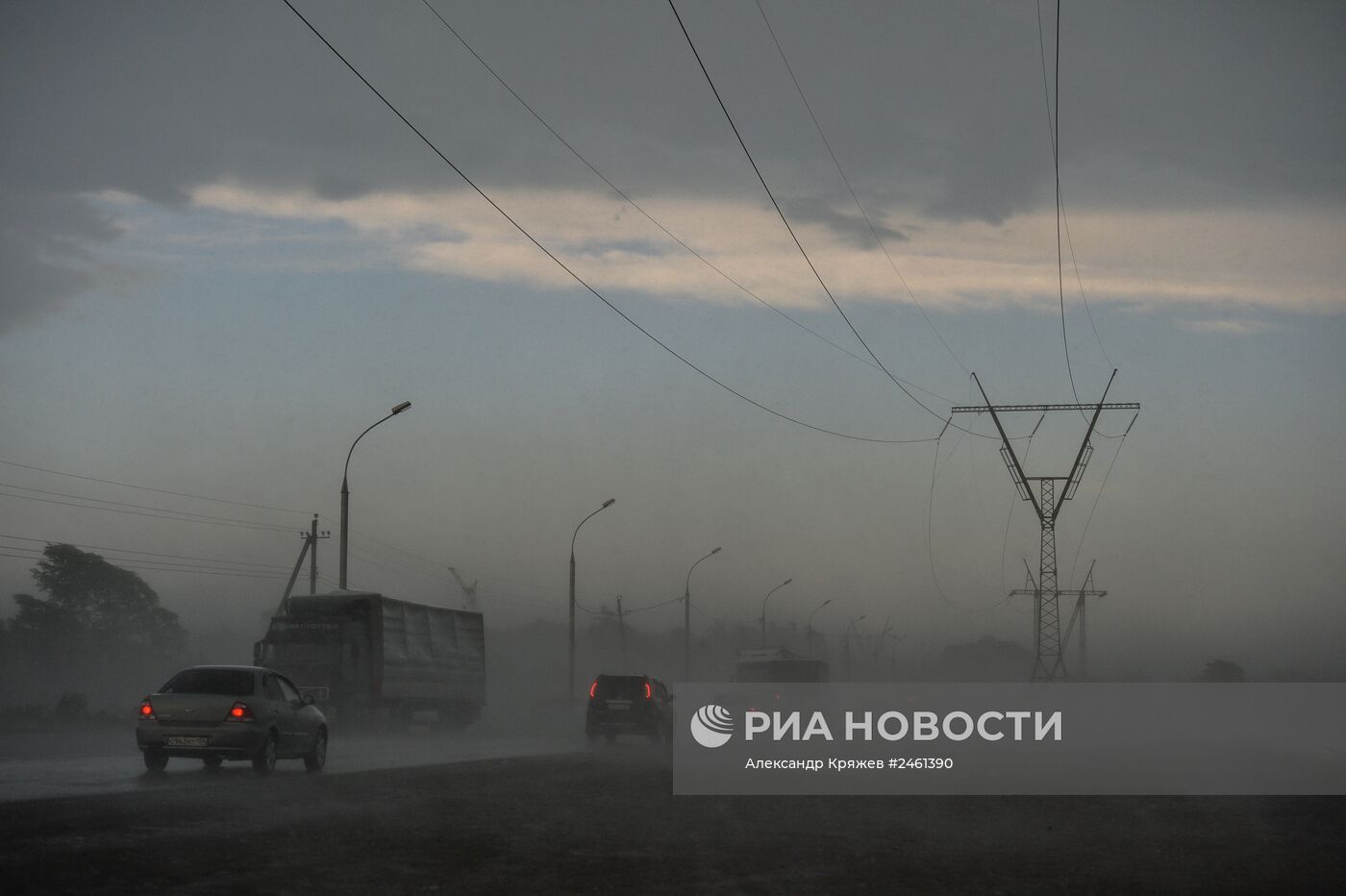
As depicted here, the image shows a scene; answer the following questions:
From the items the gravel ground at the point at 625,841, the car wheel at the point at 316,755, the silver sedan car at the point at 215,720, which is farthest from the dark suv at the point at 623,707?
the gravel ground at the point at 625,841

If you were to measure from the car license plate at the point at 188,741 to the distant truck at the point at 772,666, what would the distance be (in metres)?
36.0

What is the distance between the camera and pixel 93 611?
9875 centimetres

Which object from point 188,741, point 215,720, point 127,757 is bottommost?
point 127,757

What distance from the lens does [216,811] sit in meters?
13.2

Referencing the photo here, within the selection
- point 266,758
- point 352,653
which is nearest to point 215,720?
point 266,758

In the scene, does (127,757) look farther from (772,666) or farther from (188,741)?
(772,666)

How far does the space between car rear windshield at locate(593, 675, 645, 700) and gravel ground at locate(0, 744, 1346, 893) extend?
15640 millimetres

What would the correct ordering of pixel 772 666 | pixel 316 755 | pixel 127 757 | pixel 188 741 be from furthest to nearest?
pixel 772 666 → pixel 127 757 → pixel 316 755 → pixel 188 741

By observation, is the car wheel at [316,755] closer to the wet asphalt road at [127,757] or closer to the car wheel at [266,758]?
the wet asphalt road at [127,757]

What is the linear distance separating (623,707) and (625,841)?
21539mm

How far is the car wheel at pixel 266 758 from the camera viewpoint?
19.1 meters

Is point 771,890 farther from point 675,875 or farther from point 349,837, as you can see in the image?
point 349,837

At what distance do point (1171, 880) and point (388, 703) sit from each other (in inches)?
1066

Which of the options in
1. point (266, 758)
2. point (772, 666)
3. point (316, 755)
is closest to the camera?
point (266, 758)
